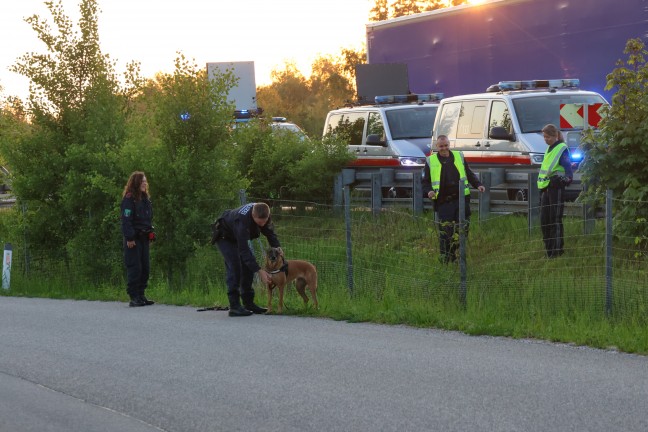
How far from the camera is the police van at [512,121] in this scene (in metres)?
19.1

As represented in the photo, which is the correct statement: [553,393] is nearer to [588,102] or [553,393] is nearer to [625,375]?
[625,375]

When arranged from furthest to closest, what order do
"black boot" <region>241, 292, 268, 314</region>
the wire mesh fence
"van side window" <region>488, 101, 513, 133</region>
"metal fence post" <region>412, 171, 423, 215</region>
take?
"metal fence post" <region>412, 171, 423, 215</region>
"van side window" <region>488, 101, 513, 133</region>
"black boot" <region>241, 292, 268, 314</region>
the wire mesh fence

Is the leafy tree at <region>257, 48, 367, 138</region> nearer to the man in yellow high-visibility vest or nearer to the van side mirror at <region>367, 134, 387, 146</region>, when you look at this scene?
the van side mirror at <region>367, 134, 387, 146</region>

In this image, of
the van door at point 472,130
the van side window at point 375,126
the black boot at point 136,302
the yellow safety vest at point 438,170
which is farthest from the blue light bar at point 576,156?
the black boot at point 136,302

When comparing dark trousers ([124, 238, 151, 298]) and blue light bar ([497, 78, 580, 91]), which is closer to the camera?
dark trousers ([124, 238, 151, 298])

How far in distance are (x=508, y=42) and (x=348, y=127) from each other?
3.69 m

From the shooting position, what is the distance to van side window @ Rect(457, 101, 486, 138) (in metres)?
20.4

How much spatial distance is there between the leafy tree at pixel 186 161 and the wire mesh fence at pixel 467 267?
25 cm

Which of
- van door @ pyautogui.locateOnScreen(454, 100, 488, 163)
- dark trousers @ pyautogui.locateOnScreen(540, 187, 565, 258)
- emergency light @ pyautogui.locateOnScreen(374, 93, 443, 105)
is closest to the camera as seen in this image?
dark trousers @ pyautogui.locateOnScreen(540, 187, 565, 258)

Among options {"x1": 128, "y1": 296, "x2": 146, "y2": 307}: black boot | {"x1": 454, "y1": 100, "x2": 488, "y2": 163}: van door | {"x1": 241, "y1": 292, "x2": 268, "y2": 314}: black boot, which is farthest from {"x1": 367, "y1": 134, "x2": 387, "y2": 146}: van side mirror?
{"x1": 241, "y1": 292, "x2": 268, "y2": 314}: black boot

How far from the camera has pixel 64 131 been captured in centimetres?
2184

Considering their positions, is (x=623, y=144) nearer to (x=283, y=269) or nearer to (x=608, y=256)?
(x=608, y=256)

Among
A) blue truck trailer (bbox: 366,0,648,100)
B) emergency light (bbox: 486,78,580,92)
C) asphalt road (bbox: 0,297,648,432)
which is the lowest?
asphalt road (bbox: 0,297,648,432)

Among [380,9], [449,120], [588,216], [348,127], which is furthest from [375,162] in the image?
[380,9]
